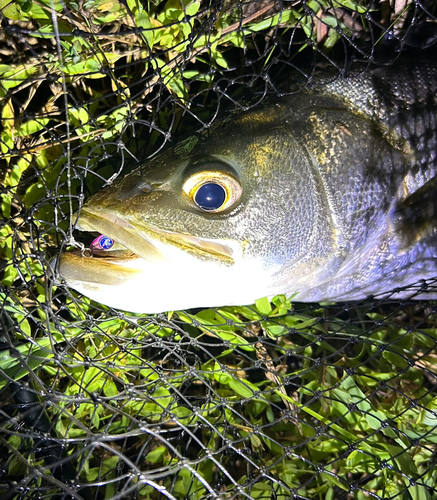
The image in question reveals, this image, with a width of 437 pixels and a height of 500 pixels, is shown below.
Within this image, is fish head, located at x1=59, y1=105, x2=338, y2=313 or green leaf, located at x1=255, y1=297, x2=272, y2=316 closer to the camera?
fish head, located at x1=59, y1=105, x2=338, y2=313

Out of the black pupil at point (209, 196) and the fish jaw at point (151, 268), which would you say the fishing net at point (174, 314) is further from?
the black pupil at point (209, 196)

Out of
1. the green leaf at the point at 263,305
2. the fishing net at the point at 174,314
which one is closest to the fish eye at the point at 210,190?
the fishing net at the point at 174,314

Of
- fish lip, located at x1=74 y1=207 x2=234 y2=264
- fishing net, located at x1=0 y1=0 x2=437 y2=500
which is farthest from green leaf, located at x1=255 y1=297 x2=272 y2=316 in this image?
fish lip, located at x1=74 y1=207 x2=234 y2=264

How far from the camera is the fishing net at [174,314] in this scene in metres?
2.14

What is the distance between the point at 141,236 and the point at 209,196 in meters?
0.33

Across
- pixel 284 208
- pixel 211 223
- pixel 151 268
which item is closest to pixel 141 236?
pixel 151 268

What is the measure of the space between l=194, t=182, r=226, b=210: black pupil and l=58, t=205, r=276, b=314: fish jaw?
0.49 feet

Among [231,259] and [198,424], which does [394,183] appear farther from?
[198,424]

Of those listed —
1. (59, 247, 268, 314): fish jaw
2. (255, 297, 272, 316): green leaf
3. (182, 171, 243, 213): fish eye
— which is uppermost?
(182, 171, 243, 213): fish eye

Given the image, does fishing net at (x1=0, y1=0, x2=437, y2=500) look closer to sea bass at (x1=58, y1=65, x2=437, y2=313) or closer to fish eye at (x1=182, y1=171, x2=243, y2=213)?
sea bass at (x1=58, y1=65, x2=437, y2=313)

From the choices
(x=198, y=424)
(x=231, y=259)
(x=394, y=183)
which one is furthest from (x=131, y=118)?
(x=198, y=424)

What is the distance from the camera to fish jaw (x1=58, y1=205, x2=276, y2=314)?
5.75ft

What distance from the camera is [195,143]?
1933mm

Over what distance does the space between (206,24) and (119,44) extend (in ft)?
1.99
